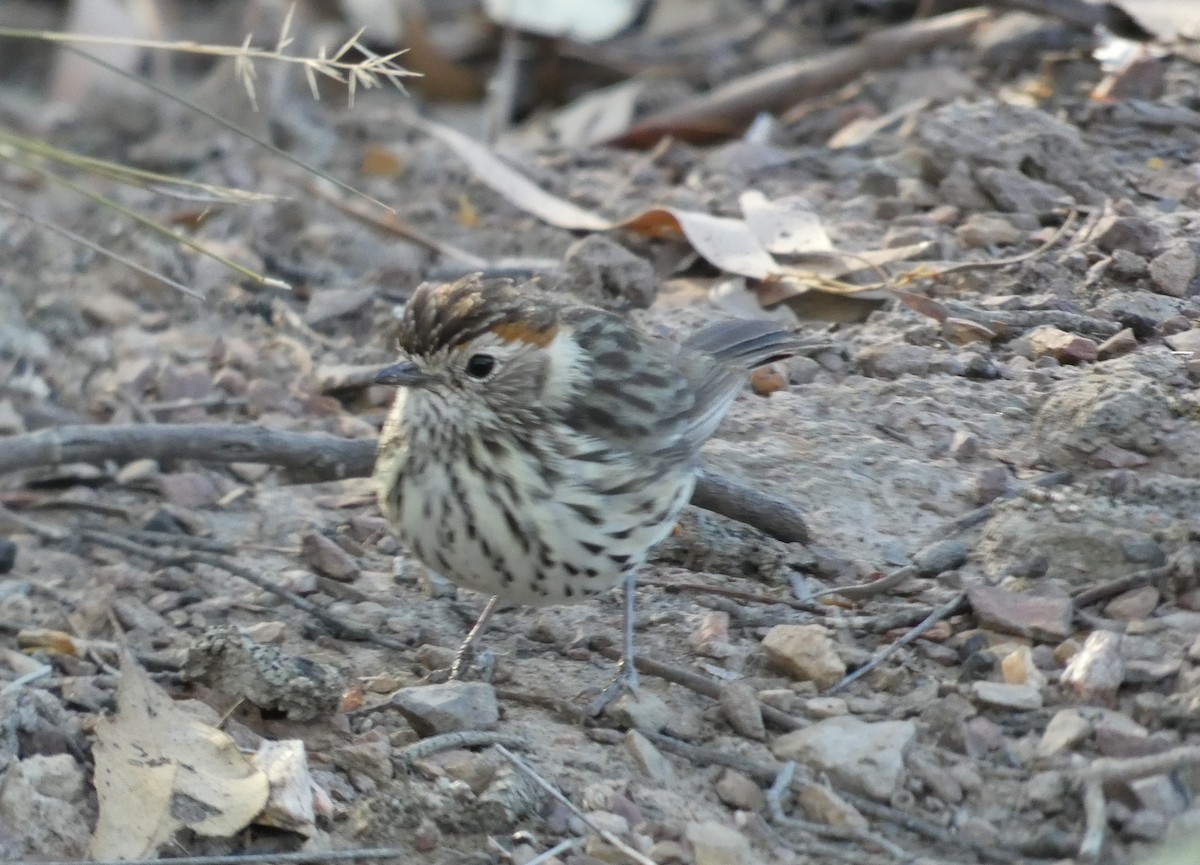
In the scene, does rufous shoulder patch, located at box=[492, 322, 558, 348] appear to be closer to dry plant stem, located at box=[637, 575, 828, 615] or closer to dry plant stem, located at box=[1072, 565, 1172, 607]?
dry plant stem, located at box=[637, 575, 828, 615]

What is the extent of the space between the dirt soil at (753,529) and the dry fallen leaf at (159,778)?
75 mm

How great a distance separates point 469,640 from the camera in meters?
Result: 4.45

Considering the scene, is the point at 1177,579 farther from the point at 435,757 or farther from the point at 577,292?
the point at 577,292

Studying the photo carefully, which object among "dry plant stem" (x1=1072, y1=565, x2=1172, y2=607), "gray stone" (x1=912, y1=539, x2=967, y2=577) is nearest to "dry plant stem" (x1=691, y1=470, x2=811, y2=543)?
"gray stone" (x1=912, y1=539, x2=967, y2=577)

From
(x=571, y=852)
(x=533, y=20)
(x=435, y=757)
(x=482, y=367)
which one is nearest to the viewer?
(x=571, y=852)

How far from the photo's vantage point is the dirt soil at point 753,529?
362 centimetres

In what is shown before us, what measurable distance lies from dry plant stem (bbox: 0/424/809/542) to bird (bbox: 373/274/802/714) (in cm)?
69

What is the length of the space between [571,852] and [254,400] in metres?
2.81

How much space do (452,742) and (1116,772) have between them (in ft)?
4.92

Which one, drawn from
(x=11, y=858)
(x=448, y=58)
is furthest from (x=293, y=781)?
(x=448, y=58)

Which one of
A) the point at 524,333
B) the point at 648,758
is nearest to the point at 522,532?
the point at 524,333

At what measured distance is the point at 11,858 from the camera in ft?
11.7

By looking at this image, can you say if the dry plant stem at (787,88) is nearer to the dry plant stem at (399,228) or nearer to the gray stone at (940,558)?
the dry plant stem at (399,228)

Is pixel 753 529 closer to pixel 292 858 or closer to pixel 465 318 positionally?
pixel 465 318
